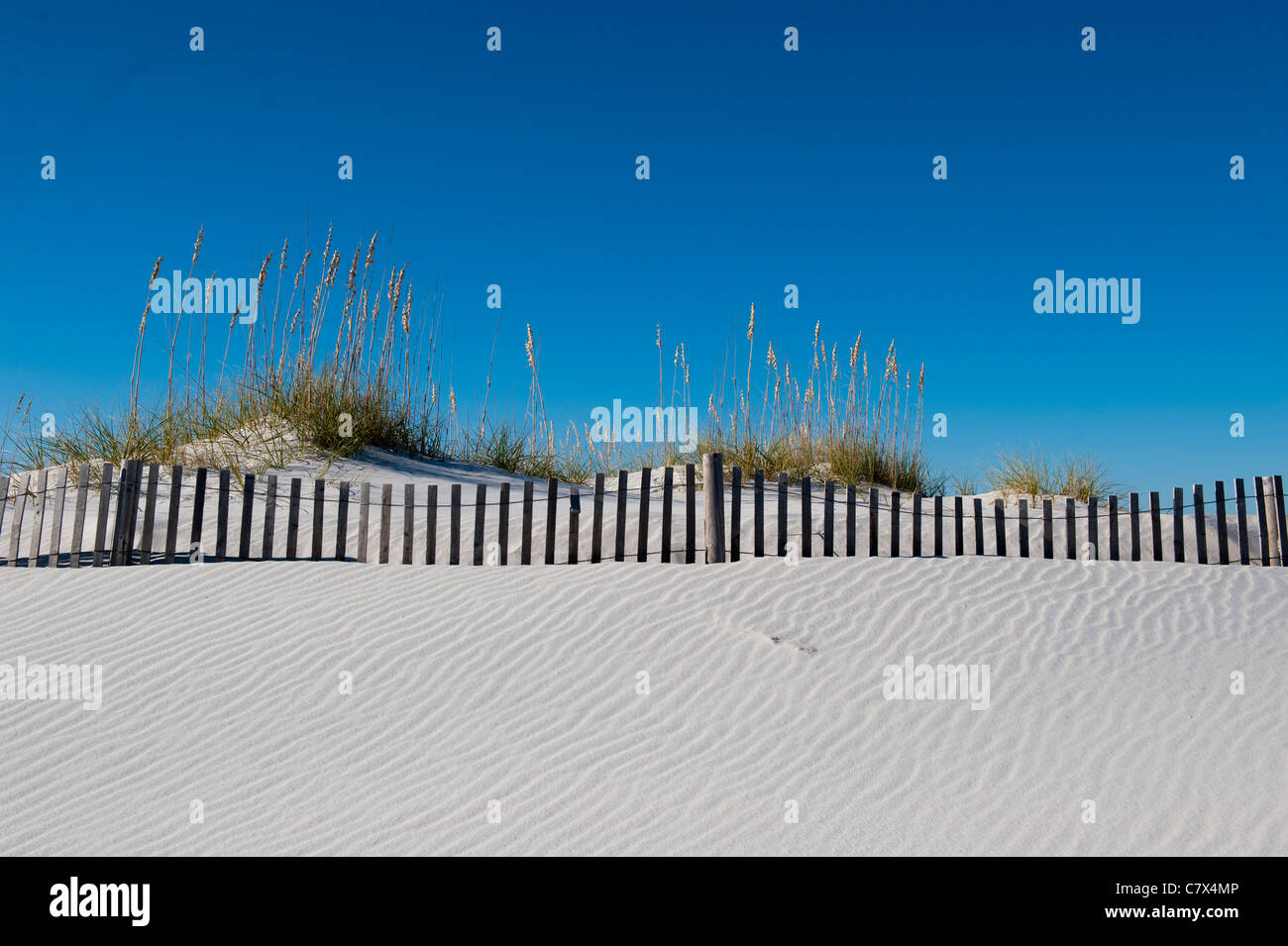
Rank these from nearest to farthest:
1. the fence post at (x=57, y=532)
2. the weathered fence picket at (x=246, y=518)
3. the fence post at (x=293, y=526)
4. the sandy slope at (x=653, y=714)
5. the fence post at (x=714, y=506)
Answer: the sandy slope at (x=653, y=714) < the fence post at (x=714, y=506) < the fence post at (x=293, y=526) < the weathered fence picket at (x=246, y=518) < the fence post at (x=57, y=532)

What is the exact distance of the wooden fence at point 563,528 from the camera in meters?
6.28

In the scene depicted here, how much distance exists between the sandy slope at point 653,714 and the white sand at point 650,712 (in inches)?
0.6

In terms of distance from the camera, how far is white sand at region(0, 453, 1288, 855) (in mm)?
3414

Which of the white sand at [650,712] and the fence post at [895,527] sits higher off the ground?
the fence post at [895,527]

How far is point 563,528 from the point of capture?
714cm

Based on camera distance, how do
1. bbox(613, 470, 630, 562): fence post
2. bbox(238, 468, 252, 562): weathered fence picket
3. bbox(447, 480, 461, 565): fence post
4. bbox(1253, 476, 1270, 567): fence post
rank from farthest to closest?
bbox(1253, 476, 1270, 567): fence post
bbox(238, 468, 252, 562): weathered fence picket
bbox(447, 480, 461, 565): fence post
bbox(613, 470, 630, 562): fence post

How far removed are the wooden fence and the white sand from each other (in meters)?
0.43

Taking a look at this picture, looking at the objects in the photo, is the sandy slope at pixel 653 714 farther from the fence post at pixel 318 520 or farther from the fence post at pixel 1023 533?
the fence post at pixel 1023 533

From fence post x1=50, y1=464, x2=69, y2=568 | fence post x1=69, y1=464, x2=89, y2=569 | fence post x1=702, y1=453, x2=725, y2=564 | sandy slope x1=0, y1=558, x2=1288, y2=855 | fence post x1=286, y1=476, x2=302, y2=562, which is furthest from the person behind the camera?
fence post x1=50, y1=464, x2=69, y2=568

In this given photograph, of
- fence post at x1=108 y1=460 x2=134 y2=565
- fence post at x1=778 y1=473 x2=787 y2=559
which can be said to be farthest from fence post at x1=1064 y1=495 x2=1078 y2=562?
fence post at x1=108 y1=460 x2=134 y2=565

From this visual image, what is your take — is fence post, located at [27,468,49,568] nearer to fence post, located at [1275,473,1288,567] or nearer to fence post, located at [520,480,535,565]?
fence post, located at [520,480,535,565]

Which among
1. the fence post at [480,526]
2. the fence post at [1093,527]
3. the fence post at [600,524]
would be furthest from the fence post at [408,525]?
the fence post at [1093,527]
